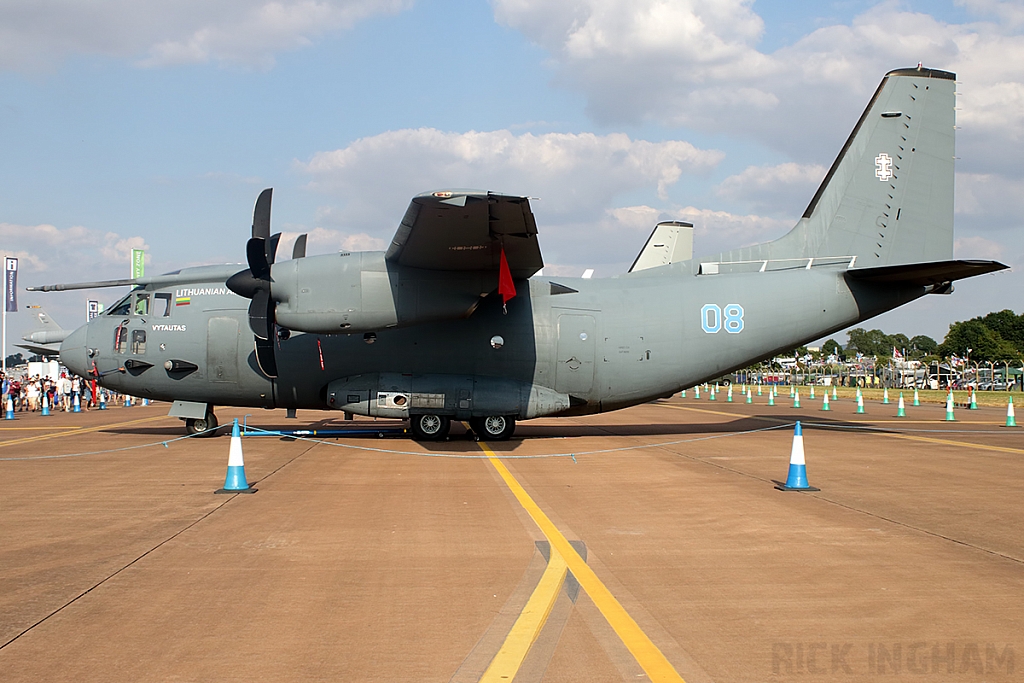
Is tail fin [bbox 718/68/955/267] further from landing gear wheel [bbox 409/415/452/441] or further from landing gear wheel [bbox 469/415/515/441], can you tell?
landing gear wheel [bbox 409/415/452/441]

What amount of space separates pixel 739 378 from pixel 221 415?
11367 centimetres

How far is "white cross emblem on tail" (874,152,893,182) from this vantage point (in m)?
18.8

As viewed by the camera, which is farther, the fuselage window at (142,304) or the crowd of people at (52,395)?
the crowd of people at (52,395)

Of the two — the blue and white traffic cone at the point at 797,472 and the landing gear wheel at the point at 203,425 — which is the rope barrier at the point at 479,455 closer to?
the landing gear wheel at the point at 203,425

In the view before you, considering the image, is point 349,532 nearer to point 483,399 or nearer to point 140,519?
point 140,519

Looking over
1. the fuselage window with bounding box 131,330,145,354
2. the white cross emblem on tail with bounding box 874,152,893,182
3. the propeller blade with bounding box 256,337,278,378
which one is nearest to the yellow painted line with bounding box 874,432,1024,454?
the white cross emblem on tail with bounding box 874,152,893,182

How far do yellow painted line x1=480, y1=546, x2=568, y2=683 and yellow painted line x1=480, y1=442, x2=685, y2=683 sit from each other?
20 cm

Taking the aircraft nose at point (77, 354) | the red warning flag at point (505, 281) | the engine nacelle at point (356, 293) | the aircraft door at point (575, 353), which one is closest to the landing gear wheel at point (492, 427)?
the aircraft door at point (575, 353)

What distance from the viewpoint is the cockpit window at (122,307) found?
699 inches

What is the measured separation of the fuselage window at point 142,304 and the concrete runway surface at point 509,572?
477 cm

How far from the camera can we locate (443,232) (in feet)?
45.2

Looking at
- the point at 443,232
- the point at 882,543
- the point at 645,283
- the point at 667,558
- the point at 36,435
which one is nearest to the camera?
the point at 667,558

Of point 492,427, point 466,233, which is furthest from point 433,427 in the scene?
point 466,233

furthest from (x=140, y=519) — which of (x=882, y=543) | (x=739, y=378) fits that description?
(x=739, y=378)
